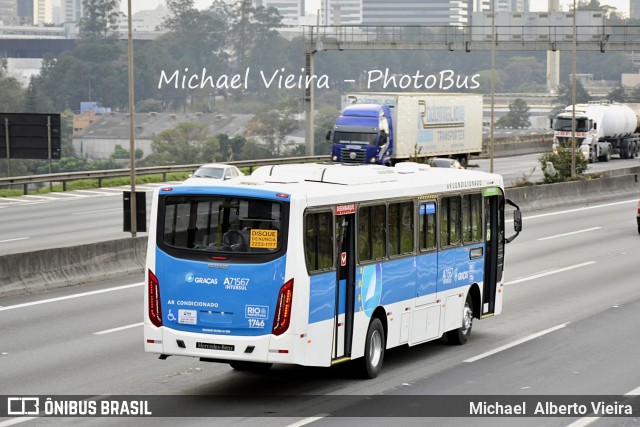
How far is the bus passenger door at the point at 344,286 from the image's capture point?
48.2 ft

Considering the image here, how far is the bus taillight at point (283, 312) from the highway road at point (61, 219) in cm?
1635

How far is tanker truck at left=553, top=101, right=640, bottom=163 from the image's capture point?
2955 inches

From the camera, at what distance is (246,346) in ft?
45.1

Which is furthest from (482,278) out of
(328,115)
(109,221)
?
(328,115)

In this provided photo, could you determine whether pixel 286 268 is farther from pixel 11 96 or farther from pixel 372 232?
pixel 11 96

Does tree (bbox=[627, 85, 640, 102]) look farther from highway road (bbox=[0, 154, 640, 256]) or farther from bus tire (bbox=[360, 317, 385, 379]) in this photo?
bus tire (bbox=[360, 317, 385, 379])

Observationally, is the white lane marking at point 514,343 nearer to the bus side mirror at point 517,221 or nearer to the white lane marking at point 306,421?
the bus side mirror at point 517,221

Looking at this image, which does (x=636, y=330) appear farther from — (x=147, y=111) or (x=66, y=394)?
(x=147, y=111)

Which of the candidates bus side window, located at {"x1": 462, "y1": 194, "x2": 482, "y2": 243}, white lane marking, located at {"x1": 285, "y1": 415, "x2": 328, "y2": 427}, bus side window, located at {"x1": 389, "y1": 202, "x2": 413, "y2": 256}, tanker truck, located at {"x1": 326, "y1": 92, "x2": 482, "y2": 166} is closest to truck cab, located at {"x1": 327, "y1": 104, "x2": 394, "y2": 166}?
tanker truck, located at {"x1": 326, "y1": 92, "x2": 482, "y2": 166}

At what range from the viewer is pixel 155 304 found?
1423cm

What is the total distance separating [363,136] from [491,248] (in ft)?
129

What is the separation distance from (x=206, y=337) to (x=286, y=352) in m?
0.91

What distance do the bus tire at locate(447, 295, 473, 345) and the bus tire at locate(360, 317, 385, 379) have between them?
277 cm

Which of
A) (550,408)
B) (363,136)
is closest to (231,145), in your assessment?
(363,136)
